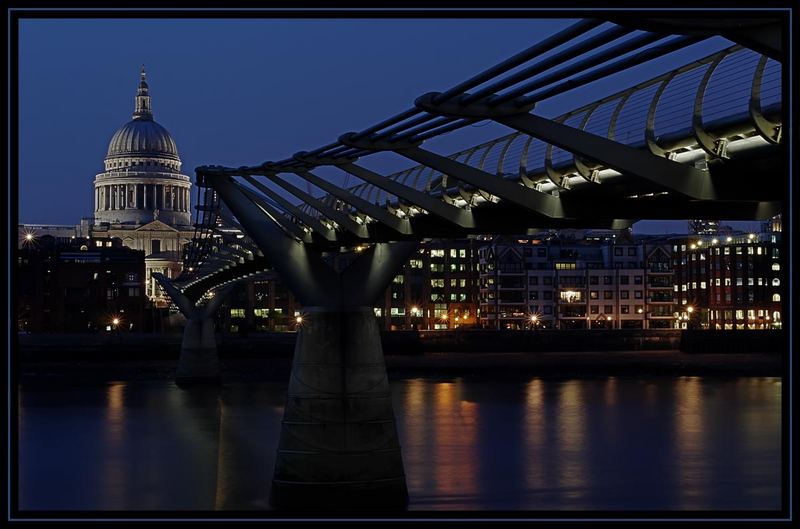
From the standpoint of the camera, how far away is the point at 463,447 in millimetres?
53188

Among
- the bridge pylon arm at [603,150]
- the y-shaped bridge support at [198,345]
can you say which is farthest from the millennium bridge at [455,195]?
the y-shaped bridge support at [198,345]

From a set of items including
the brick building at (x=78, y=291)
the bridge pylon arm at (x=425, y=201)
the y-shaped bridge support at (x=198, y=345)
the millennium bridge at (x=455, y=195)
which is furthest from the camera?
the brick building at (x=78, y=291)

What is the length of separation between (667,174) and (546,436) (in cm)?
3869

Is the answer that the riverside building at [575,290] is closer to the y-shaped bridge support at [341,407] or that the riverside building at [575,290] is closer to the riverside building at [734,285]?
the riverside building at [734,285]

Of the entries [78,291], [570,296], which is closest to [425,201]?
[570,296]

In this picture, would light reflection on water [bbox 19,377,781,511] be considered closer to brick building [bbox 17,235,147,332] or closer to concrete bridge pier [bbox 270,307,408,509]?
concrete bridge pier [bbox 270,307,408,509]

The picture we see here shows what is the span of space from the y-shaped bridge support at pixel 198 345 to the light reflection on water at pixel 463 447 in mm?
3221

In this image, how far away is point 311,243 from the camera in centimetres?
3894

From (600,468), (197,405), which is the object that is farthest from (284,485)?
(197,405)

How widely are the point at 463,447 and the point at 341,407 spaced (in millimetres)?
19153

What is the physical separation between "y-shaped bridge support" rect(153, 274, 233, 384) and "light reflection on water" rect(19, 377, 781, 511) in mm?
3221

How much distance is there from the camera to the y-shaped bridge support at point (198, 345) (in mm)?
89750

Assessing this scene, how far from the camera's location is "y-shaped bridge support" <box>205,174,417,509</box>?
3416cm

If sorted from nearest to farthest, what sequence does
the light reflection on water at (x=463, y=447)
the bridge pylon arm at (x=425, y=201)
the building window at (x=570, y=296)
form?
the bridge pylon arm at (x=425, y=201) → the light reflection on water at (x=463, y=447) → the building window at (x=570, y=296)
